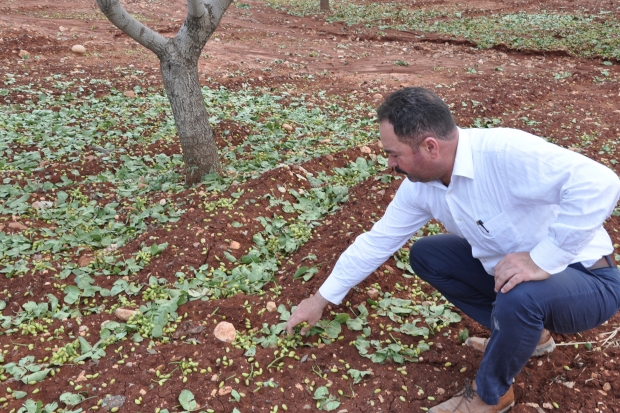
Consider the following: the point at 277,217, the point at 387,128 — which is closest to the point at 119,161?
the point at 277,217

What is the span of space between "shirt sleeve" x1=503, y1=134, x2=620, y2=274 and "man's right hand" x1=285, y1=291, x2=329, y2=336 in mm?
1153

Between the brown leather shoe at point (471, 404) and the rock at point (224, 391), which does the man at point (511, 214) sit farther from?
the rock at point (224, 391)

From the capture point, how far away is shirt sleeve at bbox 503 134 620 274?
2.04 m

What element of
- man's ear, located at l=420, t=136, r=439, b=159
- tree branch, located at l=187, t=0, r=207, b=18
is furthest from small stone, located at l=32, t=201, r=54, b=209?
man's ear, located at l=420, t=136, r=439, b=159

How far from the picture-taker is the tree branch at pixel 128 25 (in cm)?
394

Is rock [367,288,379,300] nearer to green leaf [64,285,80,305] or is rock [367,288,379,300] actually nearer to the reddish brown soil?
the reddish brown soil

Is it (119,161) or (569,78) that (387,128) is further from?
(569,78)

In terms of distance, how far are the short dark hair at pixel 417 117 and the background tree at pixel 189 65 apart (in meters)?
2.67

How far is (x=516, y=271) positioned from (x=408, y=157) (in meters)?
0.68

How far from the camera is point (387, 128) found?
2275 millimetres

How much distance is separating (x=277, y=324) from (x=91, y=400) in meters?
1.08

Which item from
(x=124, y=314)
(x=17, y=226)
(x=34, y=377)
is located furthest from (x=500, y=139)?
(x=17, y=226)

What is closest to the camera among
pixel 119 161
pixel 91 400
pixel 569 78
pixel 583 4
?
pixel 91 400

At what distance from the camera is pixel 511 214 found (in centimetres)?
230
